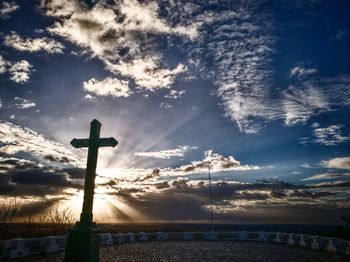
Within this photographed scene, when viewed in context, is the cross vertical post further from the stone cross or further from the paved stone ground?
the paved stone ground

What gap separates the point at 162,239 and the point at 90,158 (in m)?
20.5

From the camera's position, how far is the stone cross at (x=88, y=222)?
24.1 ft

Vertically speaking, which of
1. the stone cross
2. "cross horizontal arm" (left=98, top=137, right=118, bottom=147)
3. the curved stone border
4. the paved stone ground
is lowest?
the paved stone ground

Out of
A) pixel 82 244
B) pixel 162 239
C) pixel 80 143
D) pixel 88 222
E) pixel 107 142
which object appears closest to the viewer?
pixel 82 244

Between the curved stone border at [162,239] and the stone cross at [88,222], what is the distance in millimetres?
6482

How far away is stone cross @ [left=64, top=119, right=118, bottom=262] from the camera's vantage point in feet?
24.1

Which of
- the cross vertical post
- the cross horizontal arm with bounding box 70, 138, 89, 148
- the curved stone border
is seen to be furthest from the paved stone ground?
the cross horizontal arm with bounding box 70, 138, 89, 148

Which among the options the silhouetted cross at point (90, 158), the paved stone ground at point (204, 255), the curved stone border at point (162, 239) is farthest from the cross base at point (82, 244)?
the curved stone border at point (162, 239)

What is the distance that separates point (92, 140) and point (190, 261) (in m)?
7.50

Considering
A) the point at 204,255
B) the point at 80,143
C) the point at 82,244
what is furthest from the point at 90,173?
the point at 204,255

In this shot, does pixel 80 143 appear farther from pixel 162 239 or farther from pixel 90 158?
pixel 162 239

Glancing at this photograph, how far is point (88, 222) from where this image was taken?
770cm

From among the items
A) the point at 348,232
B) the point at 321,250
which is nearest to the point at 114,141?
the point at 321,250

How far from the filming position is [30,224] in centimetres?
1794
